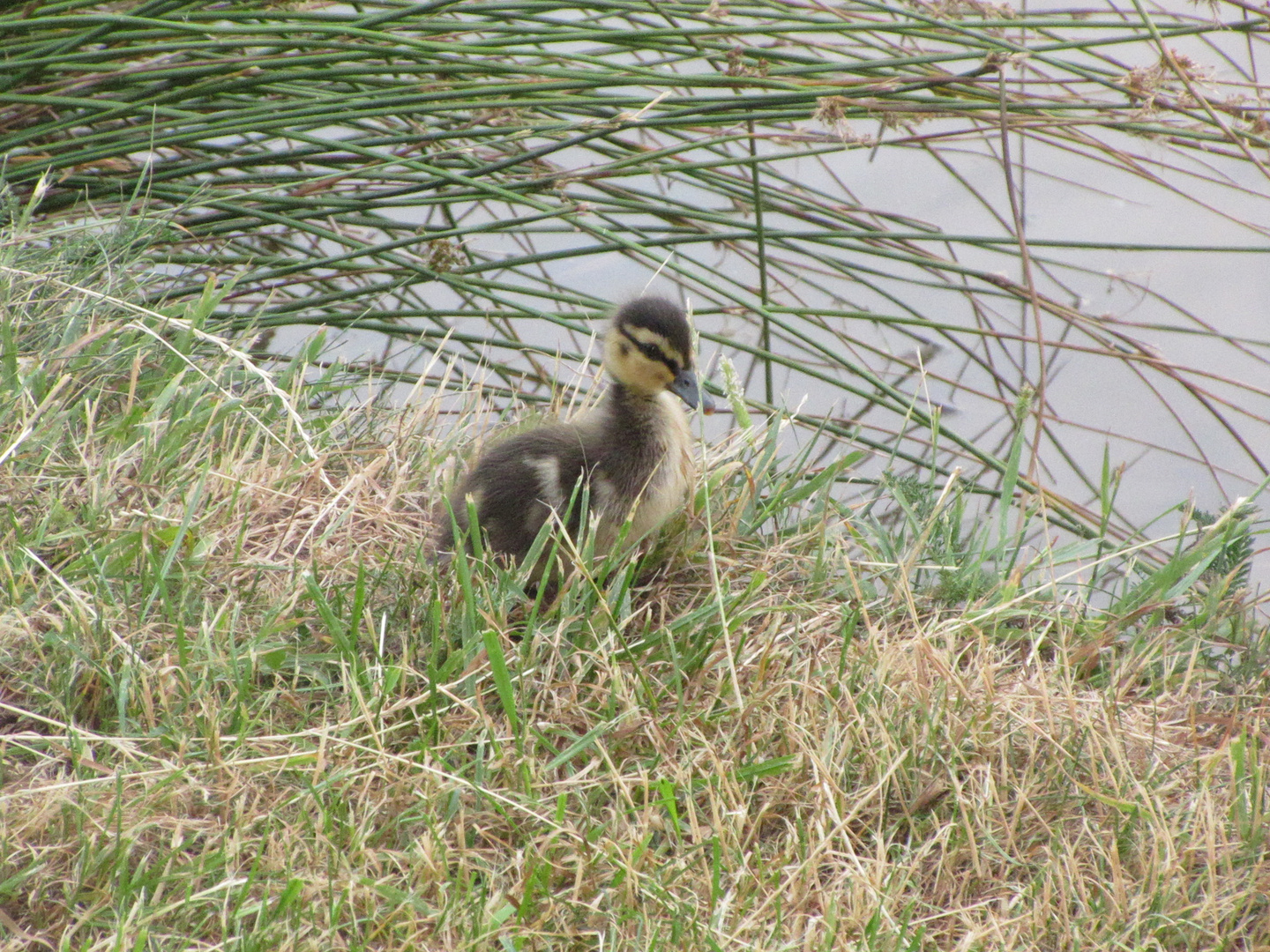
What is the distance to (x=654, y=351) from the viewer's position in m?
2.73

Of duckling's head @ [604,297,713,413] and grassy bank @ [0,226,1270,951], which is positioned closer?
grassy bank @ [0,226,1270,951]

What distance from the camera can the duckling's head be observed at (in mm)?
2723

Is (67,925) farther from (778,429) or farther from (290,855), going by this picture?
(778,429)

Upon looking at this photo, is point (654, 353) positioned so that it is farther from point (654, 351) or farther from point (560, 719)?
point (560, 719)

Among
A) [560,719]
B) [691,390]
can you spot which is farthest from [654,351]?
[560,719]

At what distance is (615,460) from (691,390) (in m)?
0.21

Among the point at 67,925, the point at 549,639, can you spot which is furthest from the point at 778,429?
the point at 67,925

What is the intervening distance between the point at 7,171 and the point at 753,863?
2.73 metres

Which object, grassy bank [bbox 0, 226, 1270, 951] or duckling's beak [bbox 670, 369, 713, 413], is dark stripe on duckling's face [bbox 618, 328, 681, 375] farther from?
grassy bank [bbox 0, 226, 1270, 951]

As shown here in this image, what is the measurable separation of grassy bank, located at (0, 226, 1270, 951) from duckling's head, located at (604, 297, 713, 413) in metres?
0.25

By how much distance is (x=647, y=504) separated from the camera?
2.68 meters

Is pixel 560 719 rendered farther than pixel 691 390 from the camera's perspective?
No

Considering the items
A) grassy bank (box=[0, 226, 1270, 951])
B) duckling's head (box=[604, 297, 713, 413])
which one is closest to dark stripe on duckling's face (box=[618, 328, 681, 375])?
duckling's head (box=[604, 297, 713, 413])

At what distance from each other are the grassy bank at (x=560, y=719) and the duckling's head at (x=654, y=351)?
0.25 meters
